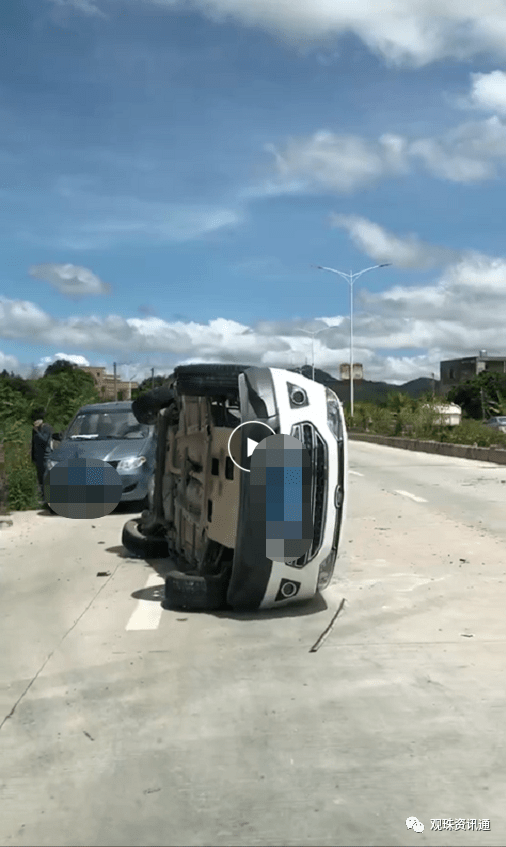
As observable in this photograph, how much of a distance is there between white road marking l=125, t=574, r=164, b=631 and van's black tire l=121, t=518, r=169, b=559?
89.6 inches

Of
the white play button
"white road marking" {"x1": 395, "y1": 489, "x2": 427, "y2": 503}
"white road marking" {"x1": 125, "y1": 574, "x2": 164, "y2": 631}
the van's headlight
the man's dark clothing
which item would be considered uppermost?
the van's headlight

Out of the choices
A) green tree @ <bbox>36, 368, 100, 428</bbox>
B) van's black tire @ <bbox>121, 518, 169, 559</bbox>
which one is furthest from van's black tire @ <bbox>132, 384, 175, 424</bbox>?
green tree @ <bbox>36, 368, 100, 428</bbox>

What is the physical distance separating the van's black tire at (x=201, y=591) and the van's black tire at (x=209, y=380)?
4.29 ft

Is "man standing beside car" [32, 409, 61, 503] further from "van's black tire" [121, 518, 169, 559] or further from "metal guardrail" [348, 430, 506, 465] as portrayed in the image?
"metal guardrail" [348, 430, 506, 465]

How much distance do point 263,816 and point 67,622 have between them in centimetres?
373

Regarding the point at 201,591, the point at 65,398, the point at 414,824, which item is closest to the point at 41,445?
the point at 201,591

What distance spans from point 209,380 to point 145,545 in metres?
3.28

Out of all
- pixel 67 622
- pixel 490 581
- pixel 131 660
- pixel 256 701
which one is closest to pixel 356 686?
pixel 256 701

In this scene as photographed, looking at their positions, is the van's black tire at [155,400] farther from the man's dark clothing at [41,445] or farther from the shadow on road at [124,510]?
the man's dark clothing at [41,445]

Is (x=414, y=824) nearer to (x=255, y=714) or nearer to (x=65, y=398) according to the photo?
(x=255, y=714)

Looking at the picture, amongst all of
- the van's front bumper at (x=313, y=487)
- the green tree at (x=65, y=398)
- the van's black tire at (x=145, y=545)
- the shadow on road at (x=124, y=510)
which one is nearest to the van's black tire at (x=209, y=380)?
the van's front bumper at (x=313, y=487)

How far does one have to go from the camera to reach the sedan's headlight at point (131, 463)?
580 inches

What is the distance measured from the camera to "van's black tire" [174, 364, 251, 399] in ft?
24.1

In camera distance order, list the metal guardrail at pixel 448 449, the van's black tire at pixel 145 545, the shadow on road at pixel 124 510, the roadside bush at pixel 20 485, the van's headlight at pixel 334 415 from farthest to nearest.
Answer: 1. the metal guardrail at pixel 448 449
2. the roadside bush at pixel 20 485
3. the shadow on road at pixel 124 510
4. the van's black tire at pixel 145 545
5. the van's headlight at pixel 334 415
